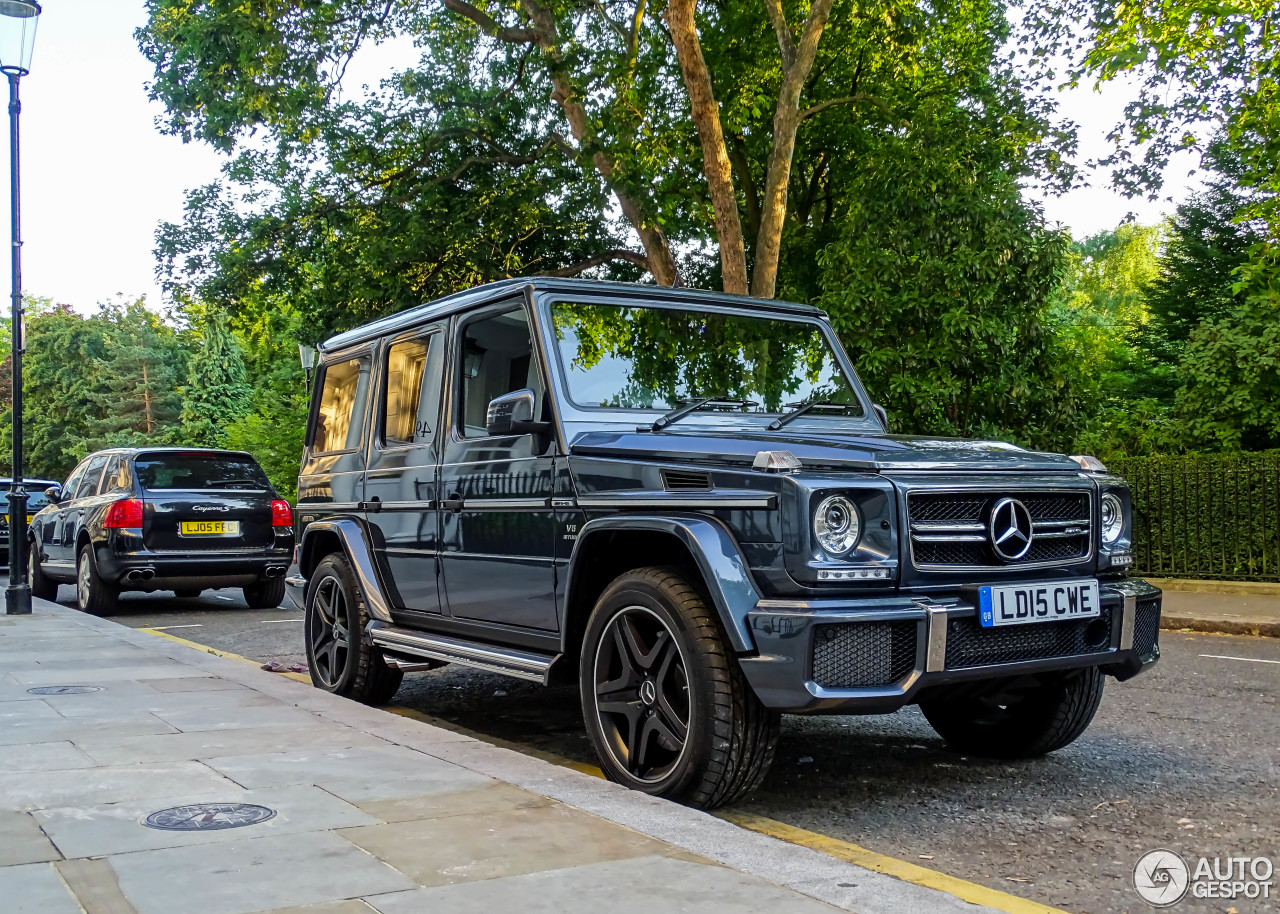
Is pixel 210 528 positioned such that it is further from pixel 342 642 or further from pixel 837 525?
pixel 837 525

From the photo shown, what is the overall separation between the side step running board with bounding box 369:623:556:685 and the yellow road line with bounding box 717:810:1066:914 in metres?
1.11

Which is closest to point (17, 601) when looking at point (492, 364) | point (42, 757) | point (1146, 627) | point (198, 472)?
point (198, 472)

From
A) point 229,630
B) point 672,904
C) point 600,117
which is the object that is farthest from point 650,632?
point 600,117

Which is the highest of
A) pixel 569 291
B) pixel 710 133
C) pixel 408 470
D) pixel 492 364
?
pixel 710 133

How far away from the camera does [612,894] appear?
10.4 feet

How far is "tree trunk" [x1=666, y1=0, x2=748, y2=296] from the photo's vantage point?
701 inches

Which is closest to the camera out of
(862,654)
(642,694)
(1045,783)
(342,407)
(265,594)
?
(862,654)

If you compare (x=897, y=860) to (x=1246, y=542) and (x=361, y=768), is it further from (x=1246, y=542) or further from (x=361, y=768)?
(x=1246, y=542)

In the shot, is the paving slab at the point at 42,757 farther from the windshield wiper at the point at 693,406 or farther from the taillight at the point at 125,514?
the taillight at the point at 125,514

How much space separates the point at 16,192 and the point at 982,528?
44.2ft

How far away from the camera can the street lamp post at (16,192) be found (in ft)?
45.2

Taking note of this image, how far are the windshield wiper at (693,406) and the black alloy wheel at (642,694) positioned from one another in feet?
3.17

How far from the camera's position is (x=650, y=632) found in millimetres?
4773

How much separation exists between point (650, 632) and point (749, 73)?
2043 centimetres
